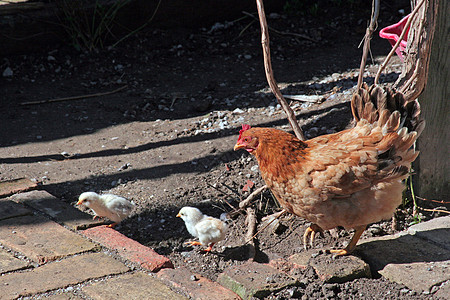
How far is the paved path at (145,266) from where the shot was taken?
2635mm

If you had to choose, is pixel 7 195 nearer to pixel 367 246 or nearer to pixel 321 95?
pixel 367 246

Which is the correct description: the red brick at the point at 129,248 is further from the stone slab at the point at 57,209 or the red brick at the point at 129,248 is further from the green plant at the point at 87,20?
the green plant at the point at 87,20

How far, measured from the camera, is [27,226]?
331cm

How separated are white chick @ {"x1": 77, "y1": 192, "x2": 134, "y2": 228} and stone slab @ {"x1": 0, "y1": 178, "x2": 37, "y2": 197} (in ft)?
2.20

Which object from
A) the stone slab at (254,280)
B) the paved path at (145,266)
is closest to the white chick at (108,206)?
the paved path at (145,266)

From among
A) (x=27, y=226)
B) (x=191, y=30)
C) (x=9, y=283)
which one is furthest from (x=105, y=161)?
(x=191, y=30)

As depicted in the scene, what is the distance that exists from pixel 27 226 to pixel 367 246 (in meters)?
2.18

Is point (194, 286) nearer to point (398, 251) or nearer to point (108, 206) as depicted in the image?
point (108, 206)

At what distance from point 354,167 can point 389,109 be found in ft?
1.38

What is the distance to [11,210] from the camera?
3.50m

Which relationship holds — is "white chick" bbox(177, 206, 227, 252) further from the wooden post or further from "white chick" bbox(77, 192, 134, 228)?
the wooden post

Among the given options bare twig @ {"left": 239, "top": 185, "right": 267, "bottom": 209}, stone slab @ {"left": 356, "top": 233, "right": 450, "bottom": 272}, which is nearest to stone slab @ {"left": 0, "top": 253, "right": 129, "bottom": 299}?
bare twig @ {"left": 239, "top": 185, "right": 267, "bottom": 209}

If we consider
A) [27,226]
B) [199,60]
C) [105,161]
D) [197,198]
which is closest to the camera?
[27,226]

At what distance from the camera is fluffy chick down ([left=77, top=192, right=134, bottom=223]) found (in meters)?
3.38
